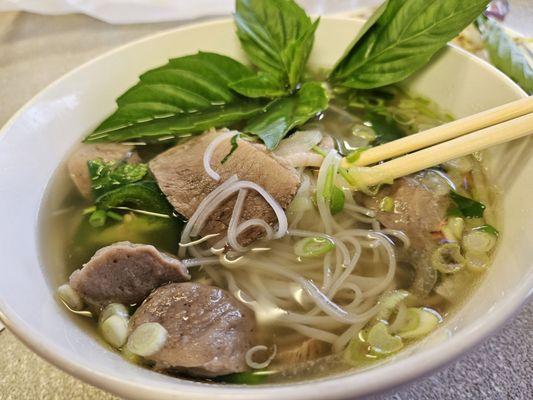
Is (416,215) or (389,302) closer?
(389,302)

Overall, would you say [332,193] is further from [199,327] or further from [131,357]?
[131,357]

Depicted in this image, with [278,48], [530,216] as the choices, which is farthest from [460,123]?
[278,48]

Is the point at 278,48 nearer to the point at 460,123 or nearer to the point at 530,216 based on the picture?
the point at 460,123

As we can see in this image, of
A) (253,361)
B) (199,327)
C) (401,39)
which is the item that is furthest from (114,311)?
(401,39)

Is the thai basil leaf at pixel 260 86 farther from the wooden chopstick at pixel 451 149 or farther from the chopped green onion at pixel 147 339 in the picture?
the chopped green onion at pixel 147 339

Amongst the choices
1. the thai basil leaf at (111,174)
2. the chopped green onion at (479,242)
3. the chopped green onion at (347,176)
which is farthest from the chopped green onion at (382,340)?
the thai basil leaf at (111,174)

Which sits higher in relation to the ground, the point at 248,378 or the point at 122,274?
the point at 122,274

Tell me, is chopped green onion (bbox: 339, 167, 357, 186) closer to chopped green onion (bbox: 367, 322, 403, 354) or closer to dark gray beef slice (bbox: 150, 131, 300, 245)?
dark gray beef slice (bbox: 150, 131, 300, 245)

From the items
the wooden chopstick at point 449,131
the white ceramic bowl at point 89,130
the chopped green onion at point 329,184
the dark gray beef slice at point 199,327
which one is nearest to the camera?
the white ceramic bowl at point 89,130
